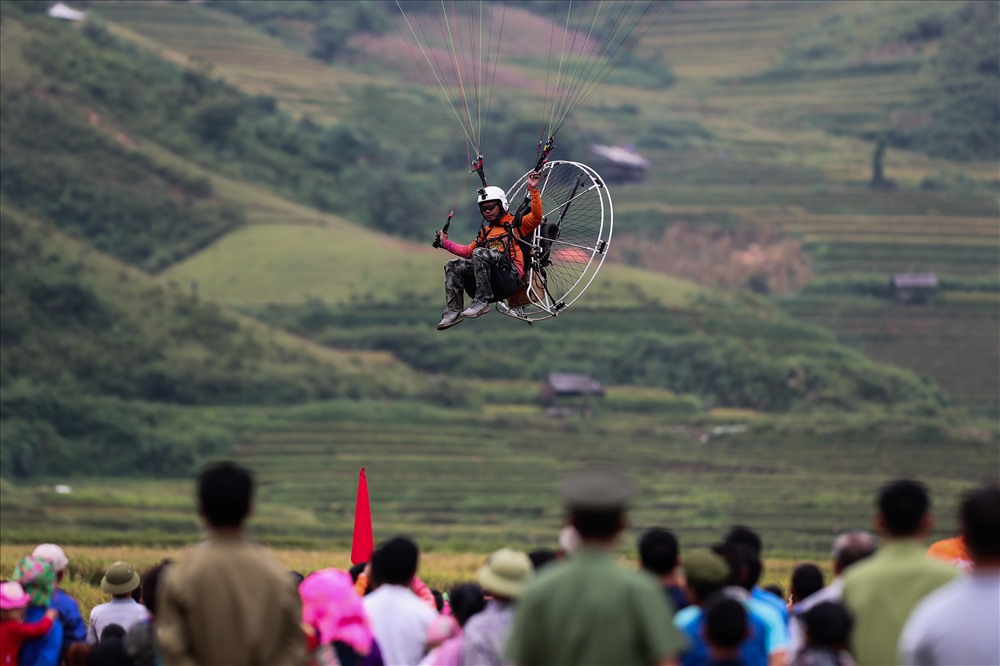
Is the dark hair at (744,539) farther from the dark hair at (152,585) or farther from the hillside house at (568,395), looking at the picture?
the hillside house at (568,395)

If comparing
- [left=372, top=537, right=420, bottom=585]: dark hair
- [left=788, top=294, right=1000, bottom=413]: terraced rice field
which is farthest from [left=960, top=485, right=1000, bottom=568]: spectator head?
[left=788, top=294, right=1000, bottom=413]: terraced rice field

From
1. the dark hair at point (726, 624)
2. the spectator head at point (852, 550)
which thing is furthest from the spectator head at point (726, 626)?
the spectator head at point (852, 550)

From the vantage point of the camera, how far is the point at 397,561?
8297 millimetres

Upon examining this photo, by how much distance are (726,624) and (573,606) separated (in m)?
0.82

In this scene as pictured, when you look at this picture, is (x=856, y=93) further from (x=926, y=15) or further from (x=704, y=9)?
(x=704, y=9)

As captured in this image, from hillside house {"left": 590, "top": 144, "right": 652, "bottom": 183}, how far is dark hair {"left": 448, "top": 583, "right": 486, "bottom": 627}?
87964mm

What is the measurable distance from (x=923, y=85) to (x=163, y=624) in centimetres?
10637

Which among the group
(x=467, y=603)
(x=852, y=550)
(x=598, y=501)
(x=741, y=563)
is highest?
(x=598, y=501)

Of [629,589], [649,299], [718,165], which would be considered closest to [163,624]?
[629,589]

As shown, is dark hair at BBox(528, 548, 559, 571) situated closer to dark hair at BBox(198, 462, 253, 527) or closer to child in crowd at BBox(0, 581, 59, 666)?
dark hair at BBox(198, 462, 253, 527)

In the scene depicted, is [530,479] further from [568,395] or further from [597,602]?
[597,602]

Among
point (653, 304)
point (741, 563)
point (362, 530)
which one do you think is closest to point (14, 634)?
point (741, 563)

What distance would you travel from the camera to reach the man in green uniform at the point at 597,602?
20.7ft

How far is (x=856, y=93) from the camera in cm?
11119
